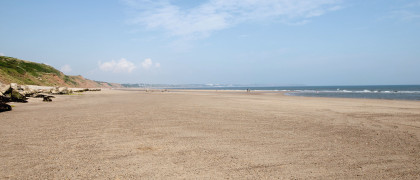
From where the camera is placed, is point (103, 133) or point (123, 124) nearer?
point (103, 133)

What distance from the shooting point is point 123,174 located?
436 centimetres

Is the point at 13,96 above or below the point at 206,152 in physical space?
above

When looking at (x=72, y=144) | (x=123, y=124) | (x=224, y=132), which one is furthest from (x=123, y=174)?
(x=123, y=124)

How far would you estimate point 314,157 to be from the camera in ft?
17.8

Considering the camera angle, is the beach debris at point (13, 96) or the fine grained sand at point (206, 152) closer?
the fine grained sand at point (206, 152)

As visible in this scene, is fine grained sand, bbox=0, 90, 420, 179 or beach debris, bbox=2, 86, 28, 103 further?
beach debris, bbox=2, 86, 28, 103

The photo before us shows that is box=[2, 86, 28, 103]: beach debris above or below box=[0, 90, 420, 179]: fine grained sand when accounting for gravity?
above

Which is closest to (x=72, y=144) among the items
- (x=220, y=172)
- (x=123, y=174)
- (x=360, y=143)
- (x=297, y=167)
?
(x=123, y=174)

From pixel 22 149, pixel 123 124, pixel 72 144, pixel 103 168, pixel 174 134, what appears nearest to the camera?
pixel 103 168

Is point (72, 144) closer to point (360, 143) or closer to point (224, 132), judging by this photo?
point (224, 132)

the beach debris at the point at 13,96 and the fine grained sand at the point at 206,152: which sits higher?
the beach debris at the point at 13,96

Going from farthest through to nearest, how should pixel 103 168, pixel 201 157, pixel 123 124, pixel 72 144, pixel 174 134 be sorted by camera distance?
1. pixel 123 124
2. pixel 174 134
3. pixel 72 144
4. pixel 201 157
5. pixel 103 168

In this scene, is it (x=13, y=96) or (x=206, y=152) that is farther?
(x=13, y=96)

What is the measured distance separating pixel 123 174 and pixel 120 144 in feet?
7.32
